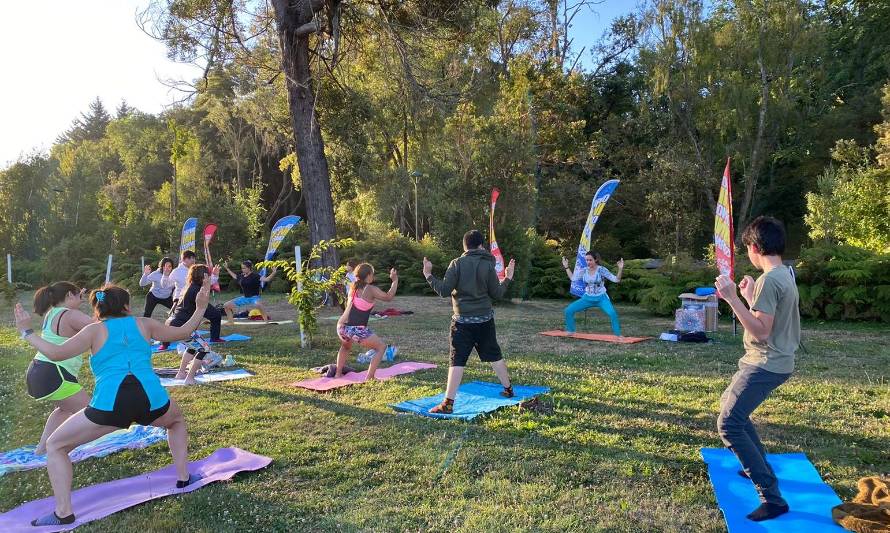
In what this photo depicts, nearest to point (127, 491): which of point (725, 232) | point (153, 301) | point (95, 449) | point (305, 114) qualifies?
point (95, 449)

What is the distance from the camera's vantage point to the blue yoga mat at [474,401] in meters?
6.34

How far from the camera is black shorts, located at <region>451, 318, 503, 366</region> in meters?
6.41

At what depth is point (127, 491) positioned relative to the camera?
456cm

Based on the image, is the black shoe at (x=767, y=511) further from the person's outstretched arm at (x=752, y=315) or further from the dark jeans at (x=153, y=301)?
the dark jeans at (x=153, y=301)

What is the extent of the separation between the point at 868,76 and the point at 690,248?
46.1 ft

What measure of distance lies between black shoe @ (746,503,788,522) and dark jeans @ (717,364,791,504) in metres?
0.03

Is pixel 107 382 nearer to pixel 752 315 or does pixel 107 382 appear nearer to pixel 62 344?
pixel 62 344

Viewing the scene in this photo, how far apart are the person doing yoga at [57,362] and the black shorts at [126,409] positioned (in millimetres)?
1391

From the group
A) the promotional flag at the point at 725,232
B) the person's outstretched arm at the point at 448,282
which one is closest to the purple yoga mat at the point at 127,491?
the person's outstretched arm at the point at 448,282

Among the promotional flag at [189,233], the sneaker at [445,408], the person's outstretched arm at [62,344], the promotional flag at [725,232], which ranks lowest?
the sneaker at [445,408]

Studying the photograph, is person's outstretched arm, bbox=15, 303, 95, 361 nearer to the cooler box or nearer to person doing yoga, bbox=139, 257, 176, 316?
person doing yoga, bbox=139, 257, 176, 316

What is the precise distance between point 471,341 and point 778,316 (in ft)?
10.5

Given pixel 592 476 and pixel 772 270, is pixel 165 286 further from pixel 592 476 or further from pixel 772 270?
pixel 772 270

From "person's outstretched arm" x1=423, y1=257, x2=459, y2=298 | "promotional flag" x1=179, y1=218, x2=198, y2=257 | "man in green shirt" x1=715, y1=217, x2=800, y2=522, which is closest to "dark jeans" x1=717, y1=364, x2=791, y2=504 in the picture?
"man in green shirt" x1=715, y1=217, x2=800, y2=522
